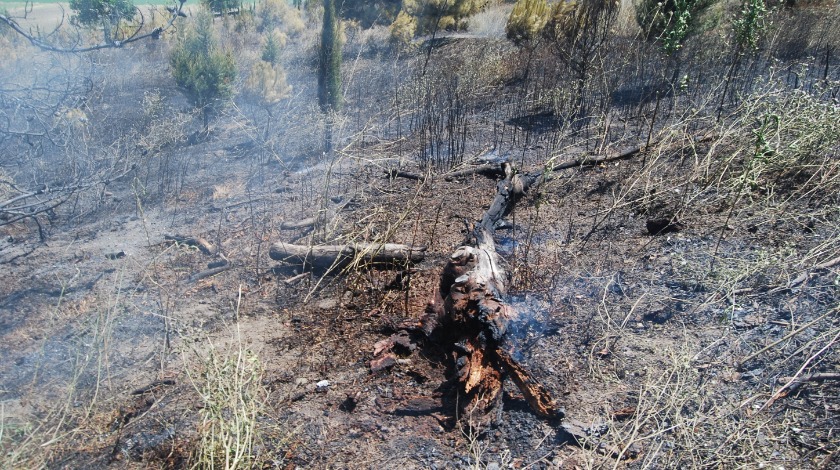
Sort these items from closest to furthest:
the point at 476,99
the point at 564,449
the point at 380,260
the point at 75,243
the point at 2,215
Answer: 1. the point at 564,449
2. the point at 380,260
3. the point at 75,243
4. the point at 2,215
5. the point at 476,99

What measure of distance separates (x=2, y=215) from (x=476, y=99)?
25.0 ft

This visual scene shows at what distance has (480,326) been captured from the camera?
3.38 meters

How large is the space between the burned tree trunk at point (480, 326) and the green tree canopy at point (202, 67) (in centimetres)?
744

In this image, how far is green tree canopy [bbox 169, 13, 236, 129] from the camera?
971cm

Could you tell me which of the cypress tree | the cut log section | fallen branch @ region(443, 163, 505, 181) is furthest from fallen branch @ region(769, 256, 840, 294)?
the cypress tree

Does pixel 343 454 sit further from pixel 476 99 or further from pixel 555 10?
pixel 555 10

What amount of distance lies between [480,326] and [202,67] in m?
8.53

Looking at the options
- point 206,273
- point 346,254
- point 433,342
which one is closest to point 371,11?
point 206,273

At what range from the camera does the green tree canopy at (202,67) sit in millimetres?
9711

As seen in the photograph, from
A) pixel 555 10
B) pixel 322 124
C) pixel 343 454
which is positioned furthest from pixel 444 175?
pixel 555 10

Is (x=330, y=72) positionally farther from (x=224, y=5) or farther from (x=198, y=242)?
(x=224, y=5)

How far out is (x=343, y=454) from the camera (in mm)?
2951

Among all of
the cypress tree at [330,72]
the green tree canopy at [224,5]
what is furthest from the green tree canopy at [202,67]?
the green tree canopy at [224,5]

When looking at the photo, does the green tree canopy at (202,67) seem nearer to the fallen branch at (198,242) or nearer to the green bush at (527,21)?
the fallen branch at (198,242)
